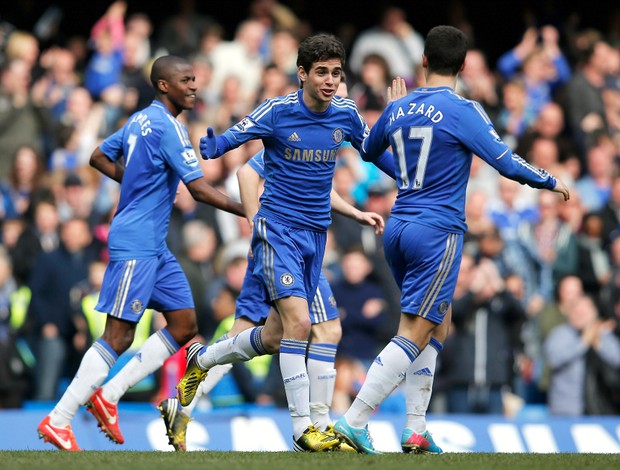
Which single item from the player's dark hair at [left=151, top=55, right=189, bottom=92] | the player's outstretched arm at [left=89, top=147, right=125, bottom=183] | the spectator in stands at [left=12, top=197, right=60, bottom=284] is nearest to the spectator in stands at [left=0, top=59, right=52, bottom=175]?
the spectator in stands at [left=12, top=197, right=60, bottom=284]

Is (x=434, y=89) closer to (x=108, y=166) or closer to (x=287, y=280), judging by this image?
(x=287, y=280)

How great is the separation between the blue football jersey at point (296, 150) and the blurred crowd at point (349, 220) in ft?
14.2

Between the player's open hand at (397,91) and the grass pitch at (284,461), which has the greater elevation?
the player's open hand at (397,91)

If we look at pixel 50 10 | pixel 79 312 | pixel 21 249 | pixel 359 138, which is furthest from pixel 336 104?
pixel 50 10

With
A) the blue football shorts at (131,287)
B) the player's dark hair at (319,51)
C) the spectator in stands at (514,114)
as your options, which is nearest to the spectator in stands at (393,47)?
the spectator in stands at (514,114)

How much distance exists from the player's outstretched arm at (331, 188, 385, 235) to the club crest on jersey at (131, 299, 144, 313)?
153cm

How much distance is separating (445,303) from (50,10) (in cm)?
1216

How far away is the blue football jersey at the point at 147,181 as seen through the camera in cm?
949

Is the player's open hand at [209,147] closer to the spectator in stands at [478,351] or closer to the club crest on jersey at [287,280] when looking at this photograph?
the club crest on jersey at [287,280]

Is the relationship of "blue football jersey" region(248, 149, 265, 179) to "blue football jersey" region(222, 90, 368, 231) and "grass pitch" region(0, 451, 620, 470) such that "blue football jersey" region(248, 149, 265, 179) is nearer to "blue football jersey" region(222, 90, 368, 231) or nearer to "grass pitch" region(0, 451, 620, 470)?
"blue football jersey" region(222, 90, 368, 231)

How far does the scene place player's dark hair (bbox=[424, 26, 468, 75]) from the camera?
8.50 m

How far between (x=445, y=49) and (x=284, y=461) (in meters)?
2.70

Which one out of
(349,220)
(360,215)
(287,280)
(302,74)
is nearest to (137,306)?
(287,280)

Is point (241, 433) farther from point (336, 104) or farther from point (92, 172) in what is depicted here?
point (92, 172)
